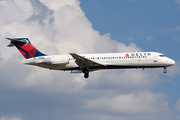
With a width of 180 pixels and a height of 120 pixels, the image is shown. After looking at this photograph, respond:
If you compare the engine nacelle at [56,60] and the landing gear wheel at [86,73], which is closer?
the engine nacelle at [56,60]

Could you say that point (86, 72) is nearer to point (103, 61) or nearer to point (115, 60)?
point (103, 61)

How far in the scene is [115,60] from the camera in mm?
48906

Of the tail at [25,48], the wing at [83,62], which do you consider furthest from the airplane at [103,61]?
the tail at [25,48]

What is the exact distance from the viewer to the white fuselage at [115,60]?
48969mm

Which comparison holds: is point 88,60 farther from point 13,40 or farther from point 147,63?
point 13,40

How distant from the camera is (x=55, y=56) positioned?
49844 millimetres

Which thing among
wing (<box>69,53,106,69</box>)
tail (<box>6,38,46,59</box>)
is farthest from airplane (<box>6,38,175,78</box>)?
tail (<box>6,38,46,59</box>)

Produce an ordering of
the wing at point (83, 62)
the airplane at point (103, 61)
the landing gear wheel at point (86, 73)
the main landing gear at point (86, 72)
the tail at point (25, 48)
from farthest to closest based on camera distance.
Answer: the tail at point (25, 48) < the landing gear wheel at point (86, 73) < the main landing gear at point (86, 72) < the airplane at point (103, 61) < the wing at point (83, 62)

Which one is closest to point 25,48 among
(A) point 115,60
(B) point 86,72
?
(B) point 86,72

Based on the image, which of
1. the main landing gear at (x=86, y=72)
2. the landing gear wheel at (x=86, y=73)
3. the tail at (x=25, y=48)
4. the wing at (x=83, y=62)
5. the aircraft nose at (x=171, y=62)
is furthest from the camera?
the tail at (x=25, y=48)

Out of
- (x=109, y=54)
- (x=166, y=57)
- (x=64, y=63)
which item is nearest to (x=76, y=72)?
(x=64, y=63)

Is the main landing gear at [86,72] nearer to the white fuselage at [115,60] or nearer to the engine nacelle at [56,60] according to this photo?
the white fuselage at [115,60]

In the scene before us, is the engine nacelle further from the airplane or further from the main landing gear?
the main landing gear

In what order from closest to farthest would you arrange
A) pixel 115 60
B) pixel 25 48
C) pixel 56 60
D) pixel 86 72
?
pixel 115 60
pixel 56 60
pixel 86 72
pixel 25 48
